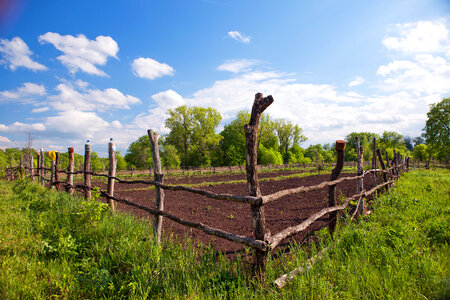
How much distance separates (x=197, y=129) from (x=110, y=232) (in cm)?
4900

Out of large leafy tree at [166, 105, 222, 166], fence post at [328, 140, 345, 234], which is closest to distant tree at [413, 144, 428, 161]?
large leafy tree at [166, 105, 222, 166]

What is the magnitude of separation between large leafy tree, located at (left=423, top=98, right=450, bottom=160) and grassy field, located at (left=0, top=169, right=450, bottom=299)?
5036cm

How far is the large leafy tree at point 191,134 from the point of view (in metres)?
52.3

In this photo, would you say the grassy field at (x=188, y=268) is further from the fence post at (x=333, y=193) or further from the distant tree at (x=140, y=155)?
the distant tree at (x=140, y=155)

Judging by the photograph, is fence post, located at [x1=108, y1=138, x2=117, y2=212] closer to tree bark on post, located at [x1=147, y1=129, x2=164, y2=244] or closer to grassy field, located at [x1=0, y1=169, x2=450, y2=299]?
grassy field, located at [x1=0, y1=169, x2=450, y2=299]

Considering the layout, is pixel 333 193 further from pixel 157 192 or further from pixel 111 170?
pixel 111 170

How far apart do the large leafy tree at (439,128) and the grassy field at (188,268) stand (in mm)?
50356

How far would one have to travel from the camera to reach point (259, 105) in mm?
3010

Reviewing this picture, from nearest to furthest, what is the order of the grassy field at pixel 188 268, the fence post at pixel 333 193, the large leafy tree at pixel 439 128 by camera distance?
the grassy field at pixel 188 268 < the fence post at pixel 333 193 < the large leafy tree at pixel 439 128

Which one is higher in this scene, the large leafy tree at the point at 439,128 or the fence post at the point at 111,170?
the large leafy tree at the point at 439,128

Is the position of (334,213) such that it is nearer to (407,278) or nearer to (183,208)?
(407,278)

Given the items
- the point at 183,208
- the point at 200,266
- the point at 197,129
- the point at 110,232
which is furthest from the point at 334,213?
the point at 197,129

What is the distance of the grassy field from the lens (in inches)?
99.0

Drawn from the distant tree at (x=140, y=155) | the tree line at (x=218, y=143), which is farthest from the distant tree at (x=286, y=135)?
the distant tree at (x=140, y=155)
